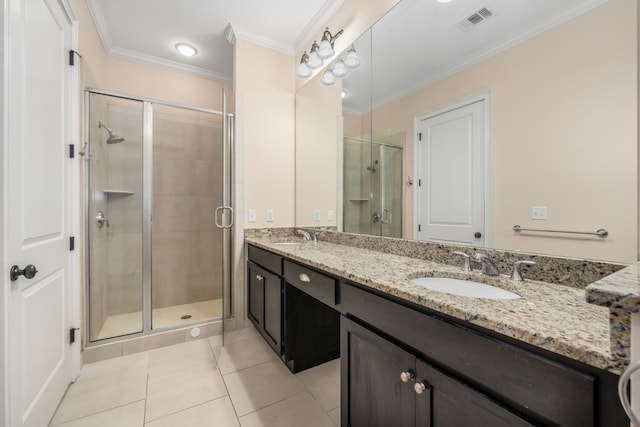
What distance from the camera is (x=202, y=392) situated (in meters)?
1.60

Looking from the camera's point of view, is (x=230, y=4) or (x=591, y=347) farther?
(x=230, y=4)

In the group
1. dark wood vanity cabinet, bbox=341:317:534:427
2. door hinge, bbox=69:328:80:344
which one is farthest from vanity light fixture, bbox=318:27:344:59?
door hinge, bbox=69:328:80:344

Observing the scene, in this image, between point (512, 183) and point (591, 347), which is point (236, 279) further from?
point (591, 347)

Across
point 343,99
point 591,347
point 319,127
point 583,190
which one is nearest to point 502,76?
point 583,190

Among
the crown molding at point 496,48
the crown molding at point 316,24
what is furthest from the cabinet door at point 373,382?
the crown molding at point 316,24

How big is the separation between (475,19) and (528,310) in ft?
4.13

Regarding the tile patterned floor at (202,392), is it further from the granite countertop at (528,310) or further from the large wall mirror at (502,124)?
the large wall mirror at (502,124)

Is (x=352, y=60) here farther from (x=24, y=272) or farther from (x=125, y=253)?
(x=125, y=253)

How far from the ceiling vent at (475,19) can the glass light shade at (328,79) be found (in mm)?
1044

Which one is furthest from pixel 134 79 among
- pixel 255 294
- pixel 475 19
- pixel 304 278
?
pixel 475 19

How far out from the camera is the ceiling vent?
3.89 feet

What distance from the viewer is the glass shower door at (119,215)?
2164 millimetres

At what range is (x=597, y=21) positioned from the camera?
876mm

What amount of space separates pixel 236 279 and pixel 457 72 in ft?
7.14
